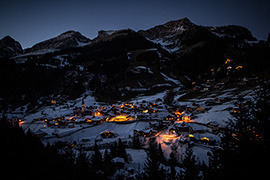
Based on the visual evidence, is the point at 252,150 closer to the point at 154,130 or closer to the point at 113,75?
the point at 154,130

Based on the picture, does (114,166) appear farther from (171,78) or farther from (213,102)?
(171,78)

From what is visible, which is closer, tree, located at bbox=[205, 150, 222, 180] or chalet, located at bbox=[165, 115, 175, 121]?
tree, located at bbox=[205, 150, 222, 180]

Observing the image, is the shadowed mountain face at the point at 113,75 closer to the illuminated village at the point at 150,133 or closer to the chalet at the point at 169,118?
the illuminated village at the point at 150,133

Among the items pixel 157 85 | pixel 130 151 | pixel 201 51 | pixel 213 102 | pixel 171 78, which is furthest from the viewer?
pixel 201 51

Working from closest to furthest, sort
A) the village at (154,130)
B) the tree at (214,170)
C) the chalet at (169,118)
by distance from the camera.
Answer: the tree at (214,170) < the village at (154,130) < the chalet at (169,118)

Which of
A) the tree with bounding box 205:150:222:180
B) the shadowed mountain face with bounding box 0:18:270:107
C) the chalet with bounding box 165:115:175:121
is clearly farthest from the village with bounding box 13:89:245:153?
the shadowed mountain face with bounding box 0:18:270:107

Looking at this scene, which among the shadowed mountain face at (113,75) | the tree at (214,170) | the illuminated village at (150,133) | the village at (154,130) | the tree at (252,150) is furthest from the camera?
the shadowed mountain face at (113,75)

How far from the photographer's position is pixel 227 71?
10688 centimetres

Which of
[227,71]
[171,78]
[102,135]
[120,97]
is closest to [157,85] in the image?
[171,78]

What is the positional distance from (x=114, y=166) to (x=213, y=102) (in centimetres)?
5737

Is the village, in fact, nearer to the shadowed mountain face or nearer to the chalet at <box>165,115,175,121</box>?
the chalet at <box>165,115,175,121</box>

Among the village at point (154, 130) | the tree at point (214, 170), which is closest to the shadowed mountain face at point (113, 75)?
the village at point (154, 130)

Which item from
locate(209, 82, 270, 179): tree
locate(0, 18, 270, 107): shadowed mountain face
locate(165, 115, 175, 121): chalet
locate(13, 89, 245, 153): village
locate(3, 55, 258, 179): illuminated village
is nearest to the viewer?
locate(209, 82, 270, 179): tree


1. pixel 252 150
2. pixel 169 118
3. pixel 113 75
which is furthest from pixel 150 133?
pixel 113 75
